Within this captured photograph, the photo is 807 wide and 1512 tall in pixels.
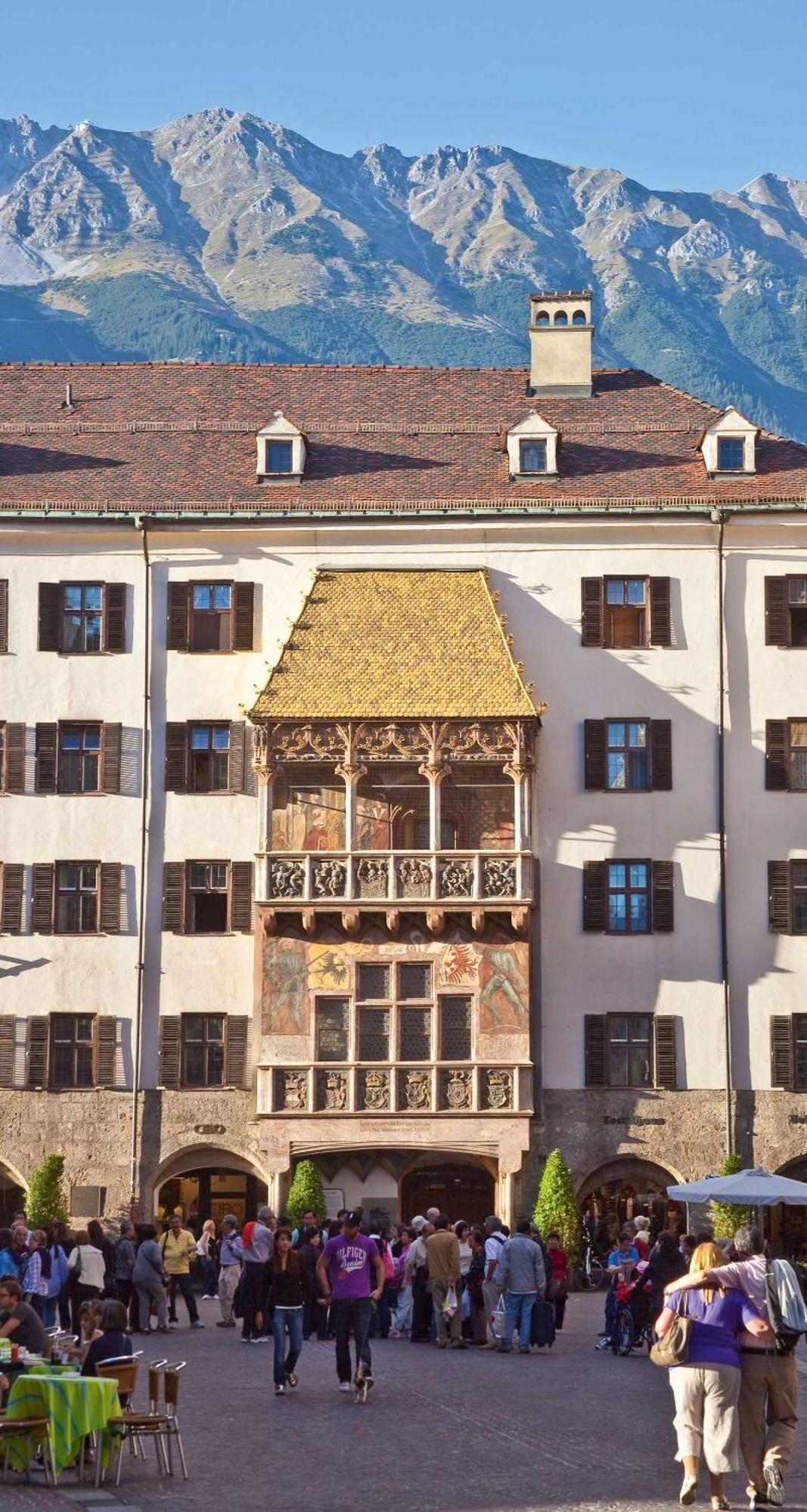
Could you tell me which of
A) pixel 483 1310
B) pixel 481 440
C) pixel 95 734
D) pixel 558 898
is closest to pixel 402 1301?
pixel 483 1310

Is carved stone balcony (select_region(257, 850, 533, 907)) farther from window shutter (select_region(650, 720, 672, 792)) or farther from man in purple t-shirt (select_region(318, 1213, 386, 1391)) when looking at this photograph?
man in purple t-shirt (select_region(318, 1213, 386, 1391))

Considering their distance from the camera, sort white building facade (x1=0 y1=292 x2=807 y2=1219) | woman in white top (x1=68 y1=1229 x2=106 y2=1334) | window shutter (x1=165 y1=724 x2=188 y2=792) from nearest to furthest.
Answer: woman in white top (x1=68 y1=1229 x2=106 y2=1334)
white building facade (x1=0 y1=292 x2=807 y2=1219)
window shutter (x1=165 y1=724 x2=188 y2=792)

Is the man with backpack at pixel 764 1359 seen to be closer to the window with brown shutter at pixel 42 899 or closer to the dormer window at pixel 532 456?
the window with brown shutter at pixel 42 899

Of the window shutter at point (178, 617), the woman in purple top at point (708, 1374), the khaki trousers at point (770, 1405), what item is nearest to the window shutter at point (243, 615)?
the window shutter at point (178, 617)

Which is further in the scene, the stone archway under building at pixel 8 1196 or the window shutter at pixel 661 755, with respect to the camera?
the window shutter at pixel 661 755

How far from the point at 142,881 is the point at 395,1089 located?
731cm

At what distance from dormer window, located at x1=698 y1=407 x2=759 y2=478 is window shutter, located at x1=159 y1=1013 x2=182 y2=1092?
1720 cm

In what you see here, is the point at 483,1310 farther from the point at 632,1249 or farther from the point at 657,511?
the point at 657,511

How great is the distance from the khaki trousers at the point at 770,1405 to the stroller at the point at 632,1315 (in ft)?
43.8

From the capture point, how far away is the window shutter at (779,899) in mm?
52406

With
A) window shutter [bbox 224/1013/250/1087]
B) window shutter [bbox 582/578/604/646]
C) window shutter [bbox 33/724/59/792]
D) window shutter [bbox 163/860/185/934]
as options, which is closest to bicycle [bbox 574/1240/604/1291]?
window shutter [bbox 224/1013/250/1087]

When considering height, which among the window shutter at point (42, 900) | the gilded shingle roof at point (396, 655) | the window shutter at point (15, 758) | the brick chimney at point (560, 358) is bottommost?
the window shutter at point (42, 900)

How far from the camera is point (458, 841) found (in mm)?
52906

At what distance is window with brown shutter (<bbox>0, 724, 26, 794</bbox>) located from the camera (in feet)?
175
